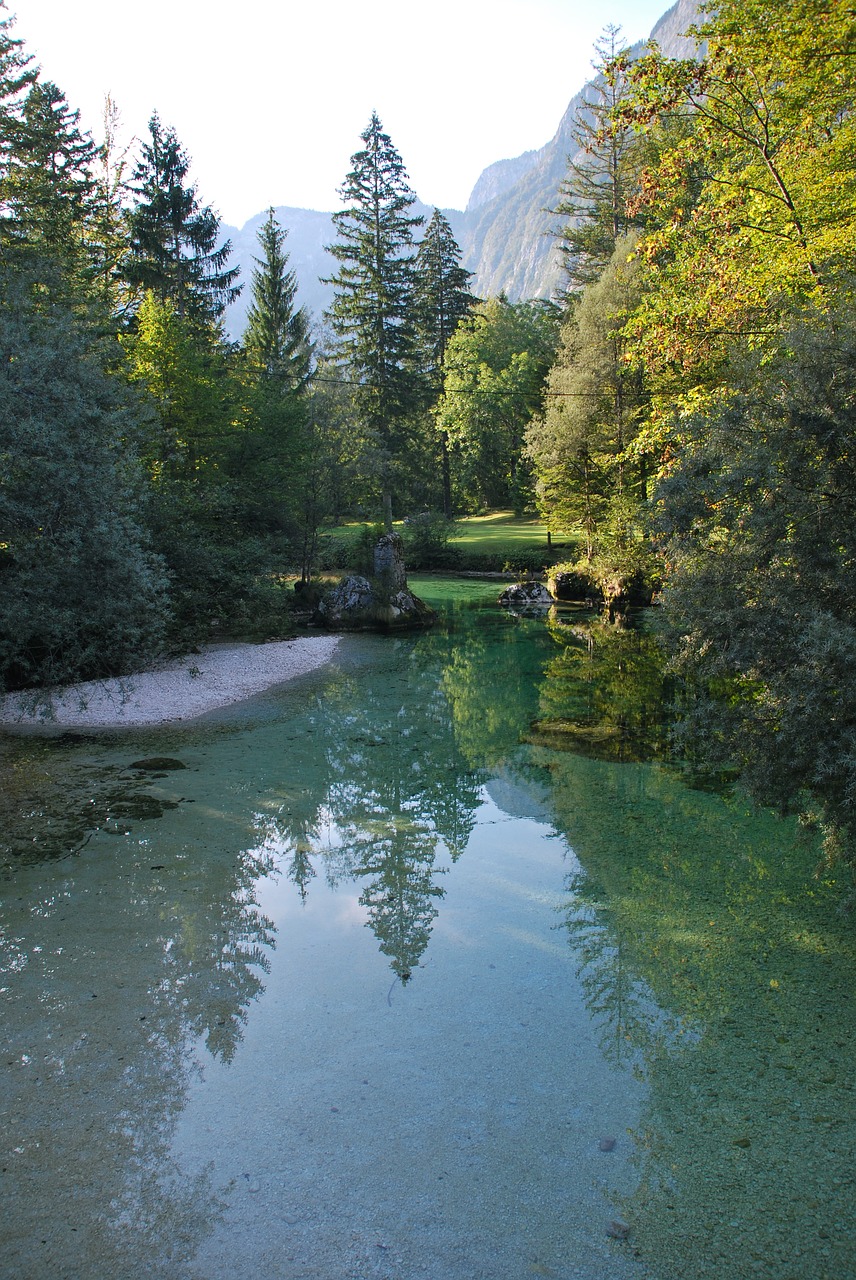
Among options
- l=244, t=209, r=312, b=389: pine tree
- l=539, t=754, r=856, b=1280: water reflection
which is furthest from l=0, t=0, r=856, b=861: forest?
l=244, t=209, r=312, b=389: pine tree

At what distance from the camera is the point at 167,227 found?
1047 inches

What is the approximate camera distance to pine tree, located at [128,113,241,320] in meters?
26.1

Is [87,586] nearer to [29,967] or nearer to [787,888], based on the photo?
[29,967]

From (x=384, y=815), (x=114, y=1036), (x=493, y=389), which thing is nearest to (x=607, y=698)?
(x=384, y=815)

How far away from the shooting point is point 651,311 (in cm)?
1298

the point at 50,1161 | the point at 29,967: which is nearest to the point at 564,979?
the point at 50,1161

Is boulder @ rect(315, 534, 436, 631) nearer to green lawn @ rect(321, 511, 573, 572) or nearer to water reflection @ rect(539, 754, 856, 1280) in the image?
green lawn @ rect(321, 511, 573, 572)

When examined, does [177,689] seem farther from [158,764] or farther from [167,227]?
[167,227]

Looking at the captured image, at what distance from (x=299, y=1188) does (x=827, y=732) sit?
3.63 meters

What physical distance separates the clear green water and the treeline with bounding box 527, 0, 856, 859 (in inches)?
44.4

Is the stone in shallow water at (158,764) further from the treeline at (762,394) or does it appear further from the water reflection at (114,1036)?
the treeline at (762,394)

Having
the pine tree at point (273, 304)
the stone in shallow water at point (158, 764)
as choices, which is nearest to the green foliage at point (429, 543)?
the pine tree at point (273, 304)

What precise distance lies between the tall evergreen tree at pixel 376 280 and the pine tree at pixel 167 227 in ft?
26.6

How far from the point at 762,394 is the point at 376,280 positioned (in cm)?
3303
